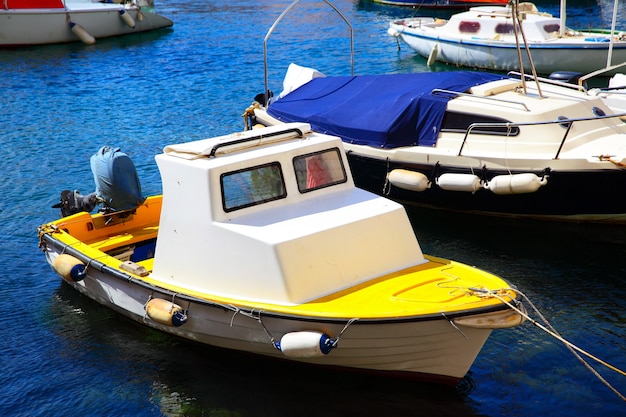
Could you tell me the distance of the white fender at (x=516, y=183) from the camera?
14406 millimetres

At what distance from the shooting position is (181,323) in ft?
35.3

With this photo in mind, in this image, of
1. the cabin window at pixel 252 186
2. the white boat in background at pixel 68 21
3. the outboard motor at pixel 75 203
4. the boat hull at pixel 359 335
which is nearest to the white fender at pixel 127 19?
the white boat in background at pixel 68 21

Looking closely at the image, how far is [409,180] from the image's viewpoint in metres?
15.4

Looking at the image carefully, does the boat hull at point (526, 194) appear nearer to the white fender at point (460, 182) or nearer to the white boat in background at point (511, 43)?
the white fender at point (460, 182)

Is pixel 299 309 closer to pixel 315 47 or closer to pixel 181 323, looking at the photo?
pixel 181 323

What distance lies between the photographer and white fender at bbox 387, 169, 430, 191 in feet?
50.2

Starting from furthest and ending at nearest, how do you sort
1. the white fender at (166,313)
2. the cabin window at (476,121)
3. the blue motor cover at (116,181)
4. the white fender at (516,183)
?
the cabin window at (476,121) < the white fender at (516,183) < the blue motor cover at (116,181) < the white fender at (166,313)

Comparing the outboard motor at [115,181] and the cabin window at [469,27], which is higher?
the cabin window at [469,27]

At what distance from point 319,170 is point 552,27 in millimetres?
18772

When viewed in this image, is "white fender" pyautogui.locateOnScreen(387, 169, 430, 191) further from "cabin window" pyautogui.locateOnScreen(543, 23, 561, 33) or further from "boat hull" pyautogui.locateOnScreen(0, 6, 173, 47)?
"boat hull" pyautogui.locateOnScreen(0, 6, 173, 47)

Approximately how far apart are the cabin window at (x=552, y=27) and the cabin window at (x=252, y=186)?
1898 centimetres

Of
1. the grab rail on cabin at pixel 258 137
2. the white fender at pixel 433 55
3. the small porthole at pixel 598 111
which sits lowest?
the white fender at pixel 433 55

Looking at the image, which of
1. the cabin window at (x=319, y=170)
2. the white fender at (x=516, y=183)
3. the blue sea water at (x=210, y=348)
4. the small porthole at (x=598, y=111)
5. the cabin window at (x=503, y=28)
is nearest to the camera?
the blue sea water at (x=210, y=348)

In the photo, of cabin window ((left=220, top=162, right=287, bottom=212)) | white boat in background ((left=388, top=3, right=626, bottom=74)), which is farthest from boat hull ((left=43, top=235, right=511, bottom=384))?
white boat in background ((left=388, top=3, right=626, bottom=74))
